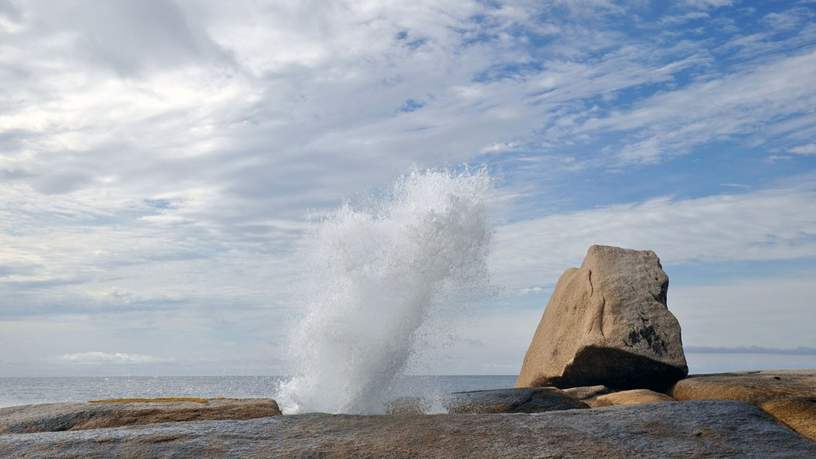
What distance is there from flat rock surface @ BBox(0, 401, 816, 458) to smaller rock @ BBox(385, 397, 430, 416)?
4.36 m

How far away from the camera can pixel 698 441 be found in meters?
5.55

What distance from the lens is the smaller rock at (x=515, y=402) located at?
33.7ft

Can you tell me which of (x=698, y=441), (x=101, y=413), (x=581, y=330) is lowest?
(x=698, y=441)

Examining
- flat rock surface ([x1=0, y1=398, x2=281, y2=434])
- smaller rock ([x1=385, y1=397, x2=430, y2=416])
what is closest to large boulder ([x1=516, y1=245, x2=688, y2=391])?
smaller rock ([x1=385, y1=397, x2=430, y2=416])

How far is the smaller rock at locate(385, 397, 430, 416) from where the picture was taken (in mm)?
10656

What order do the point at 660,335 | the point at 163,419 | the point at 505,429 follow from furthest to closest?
the point at 660,335 → the point at 163,419 → the point at 505,429

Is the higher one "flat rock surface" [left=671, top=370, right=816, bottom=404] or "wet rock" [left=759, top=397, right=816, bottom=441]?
"flat rock surface" [left=671, top=370, right=816, bottom=404]

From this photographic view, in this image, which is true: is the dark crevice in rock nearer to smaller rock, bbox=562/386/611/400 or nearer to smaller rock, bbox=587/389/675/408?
smaller rock, bbox=562/386/611/400

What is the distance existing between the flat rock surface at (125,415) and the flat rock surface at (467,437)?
1210mm

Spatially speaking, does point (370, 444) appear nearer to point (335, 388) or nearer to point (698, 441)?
point (698, 441)

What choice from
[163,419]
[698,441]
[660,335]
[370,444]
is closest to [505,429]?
[370,444]

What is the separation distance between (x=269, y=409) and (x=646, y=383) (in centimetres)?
755

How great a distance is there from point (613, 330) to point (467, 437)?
7675 mm

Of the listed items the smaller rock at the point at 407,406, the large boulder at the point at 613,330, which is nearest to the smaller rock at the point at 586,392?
the large boulder at the point at 613,330
